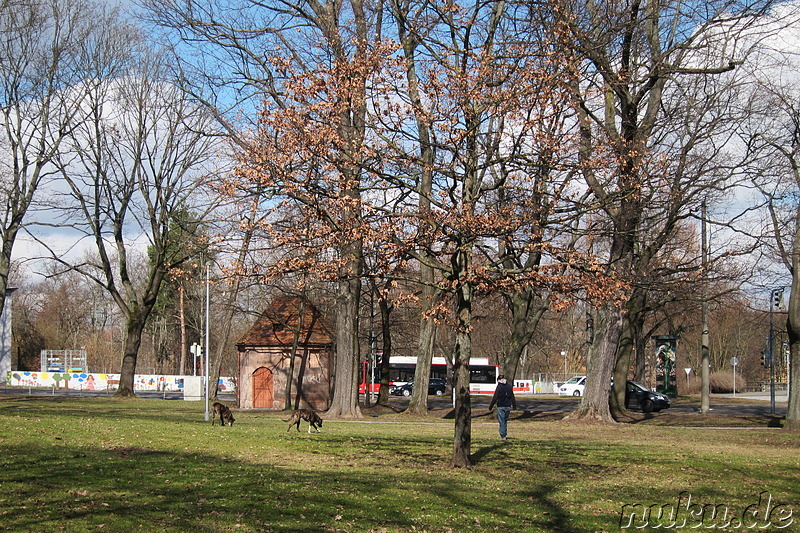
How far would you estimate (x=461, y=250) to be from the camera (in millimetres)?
14320

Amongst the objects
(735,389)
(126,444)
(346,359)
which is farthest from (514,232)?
(735,389)

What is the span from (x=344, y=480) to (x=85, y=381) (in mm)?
55161

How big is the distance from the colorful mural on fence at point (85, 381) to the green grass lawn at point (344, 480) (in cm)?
4314

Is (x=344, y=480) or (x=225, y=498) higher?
(x=225, y=498)

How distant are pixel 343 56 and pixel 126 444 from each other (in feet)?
28.4

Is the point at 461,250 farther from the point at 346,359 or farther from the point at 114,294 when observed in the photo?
the point at 114,294

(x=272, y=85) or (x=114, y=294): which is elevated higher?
(x=272, y=85)

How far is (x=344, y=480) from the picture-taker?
13445mm

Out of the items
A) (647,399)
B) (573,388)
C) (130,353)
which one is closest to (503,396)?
(647,399)

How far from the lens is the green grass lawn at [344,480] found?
404 inches

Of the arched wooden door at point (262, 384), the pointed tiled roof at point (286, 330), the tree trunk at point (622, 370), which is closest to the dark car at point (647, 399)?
the tree trunk at point (622, 370)

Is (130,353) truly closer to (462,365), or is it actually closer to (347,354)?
(347,354)

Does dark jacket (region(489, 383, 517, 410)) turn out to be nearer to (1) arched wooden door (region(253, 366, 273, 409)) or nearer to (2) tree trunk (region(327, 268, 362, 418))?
(2) tree trunk (region(327, 268, 362, 418))

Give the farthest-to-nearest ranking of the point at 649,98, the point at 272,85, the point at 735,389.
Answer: the point at 735,389 < the point at 649,98 < the point at 272,85
